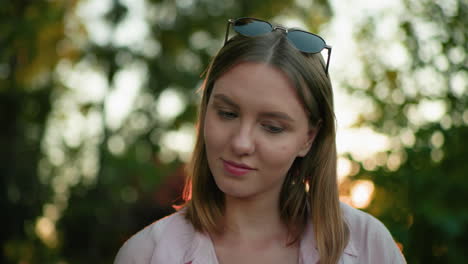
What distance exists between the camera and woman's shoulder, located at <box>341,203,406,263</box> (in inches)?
85.4

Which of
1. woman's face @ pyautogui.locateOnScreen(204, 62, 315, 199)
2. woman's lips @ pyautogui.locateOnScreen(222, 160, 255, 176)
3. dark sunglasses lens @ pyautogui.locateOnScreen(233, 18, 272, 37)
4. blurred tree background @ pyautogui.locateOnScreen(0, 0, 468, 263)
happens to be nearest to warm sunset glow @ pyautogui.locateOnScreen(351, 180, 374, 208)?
blurred tree background @ pyautogui.locateOnScreen(0, 0, 468, 263)

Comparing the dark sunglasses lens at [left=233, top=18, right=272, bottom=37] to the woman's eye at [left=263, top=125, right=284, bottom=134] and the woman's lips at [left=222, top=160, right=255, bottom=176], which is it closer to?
the woman's eye at [left=263, top=125, right=284, bottom=134]

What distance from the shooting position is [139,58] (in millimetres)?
9859

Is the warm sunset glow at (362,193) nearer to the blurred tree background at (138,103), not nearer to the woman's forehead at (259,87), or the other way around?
the blurred tree background at (138,103)

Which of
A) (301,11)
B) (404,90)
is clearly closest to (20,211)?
(301,11)

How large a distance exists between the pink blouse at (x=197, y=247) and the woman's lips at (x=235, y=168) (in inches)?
15.3

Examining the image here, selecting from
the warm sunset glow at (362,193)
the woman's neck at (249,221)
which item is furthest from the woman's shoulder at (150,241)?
the warm sunset glow at (362,193)

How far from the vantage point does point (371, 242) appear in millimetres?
2205

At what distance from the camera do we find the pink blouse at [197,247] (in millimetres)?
2141

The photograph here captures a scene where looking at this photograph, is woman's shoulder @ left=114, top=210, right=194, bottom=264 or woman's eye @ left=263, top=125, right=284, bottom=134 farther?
woman's shoulder @ left=114, top=210, right=194, bottom=264

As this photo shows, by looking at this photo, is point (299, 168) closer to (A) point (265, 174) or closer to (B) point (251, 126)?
(A) point (265, 174)

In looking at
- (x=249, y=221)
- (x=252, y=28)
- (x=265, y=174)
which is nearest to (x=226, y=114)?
(x=265, y=174)

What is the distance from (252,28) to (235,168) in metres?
0.67

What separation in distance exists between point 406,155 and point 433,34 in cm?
133
